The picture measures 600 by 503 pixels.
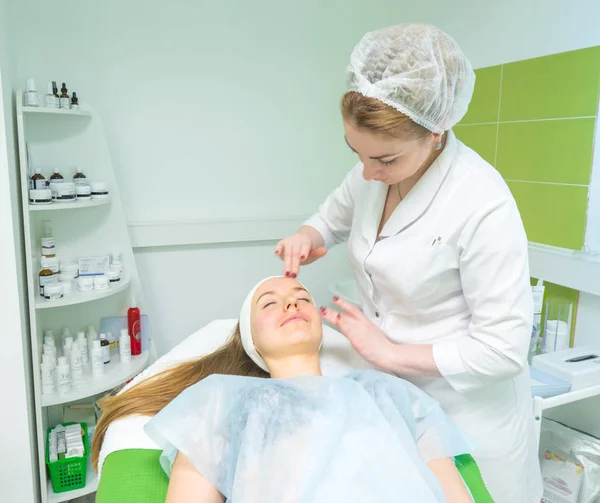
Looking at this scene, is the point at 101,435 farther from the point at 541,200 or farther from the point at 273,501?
the point at 541,200

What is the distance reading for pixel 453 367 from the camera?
111 centimetres

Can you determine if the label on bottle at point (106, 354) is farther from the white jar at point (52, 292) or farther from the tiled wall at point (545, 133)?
the tiled wall at point (545, 133)

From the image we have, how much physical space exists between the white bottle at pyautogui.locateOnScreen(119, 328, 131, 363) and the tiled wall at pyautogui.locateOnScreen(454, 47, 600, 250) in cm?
159

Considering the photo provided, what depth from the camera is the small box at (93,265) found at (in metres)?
2.04

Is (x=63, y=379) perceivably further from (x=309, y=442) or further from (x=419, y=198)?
(x=419, y=198)

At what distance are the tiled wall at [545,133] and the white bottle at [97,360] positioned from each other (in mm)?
1671

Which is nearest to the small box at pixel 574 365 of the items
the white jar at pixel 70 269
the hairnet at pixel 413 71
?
the hairnet at pixel 413 71

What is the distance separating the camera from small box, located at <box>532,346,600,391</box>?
165cm

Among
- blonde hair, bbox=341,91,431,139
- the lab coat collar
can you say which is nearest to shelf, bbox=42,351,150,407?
the lab coat collar

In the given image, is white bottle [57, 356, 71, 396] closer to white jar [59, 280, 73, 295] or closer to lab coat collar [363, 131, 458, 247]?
white jar [59, 280, 73, 295]

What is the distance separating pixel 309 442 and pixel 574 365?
3.47ft

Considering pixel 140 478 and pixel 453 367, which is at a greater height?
pixel 453 367

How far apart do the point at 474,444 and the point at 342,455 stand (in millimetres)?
332

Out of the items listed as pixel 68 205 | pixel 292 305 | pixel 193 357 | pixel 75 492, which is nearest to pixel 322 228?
pixel 292 305
